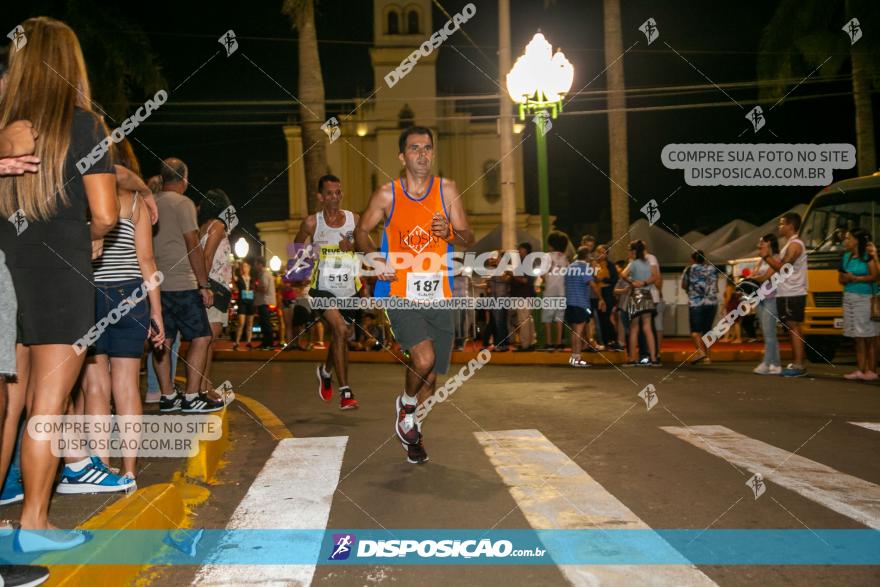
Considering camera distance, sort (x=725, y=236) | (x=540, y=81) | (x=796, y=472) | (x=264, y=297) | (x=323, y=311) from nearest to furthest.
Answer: (x=796, y=472), (x=323, y=311), (x=540, y=81), (x=264, y=297), (x=725, y=236)

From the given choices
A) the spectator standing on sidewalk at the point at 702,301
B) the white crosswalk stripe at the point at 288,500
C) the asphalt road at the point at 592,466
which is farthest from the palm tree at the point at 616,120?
the white crosswalk stripe at the point at 288,500

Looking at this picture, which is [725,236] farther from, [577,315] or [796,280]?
[796,280]

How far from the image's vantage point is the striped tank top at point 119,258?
5.09m

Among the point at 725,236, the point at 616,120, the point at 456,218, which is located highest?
the point at 616,120

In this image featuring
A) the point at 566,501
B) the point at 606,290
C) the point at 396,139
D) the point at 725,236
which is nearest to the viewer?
the point at 566,501

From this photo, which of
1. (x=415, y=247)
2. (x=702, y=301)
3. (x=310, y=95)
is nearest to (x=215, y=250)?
(x=415, y=247)

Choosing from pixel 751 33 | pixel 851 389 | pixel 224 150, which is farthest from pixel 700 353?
pixel 224 150

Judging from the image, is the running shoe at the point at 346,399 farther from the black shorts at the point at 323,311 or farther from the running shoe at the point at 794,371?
the running shoe at the point at 794,371

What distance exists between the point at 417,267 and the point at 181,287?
239 centimetres

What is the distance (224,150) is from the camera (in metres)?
54.5

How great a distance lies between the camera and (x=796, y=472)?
5.39 meters

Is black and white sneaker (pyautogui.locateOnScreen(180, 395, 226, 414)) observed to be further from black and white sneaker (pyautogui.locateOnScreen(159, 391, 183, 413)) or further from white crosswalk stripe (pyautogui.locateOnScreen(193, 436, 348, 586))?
white crosswalk stripe (pyautogui.locateOnScreen(193, 436, 348, 586))

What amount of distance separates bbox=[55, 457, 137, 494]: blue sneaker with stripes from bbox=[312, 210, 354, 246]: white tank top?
4.16m

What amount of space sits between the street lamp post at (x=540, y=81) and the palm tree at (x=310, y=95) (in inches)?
234
